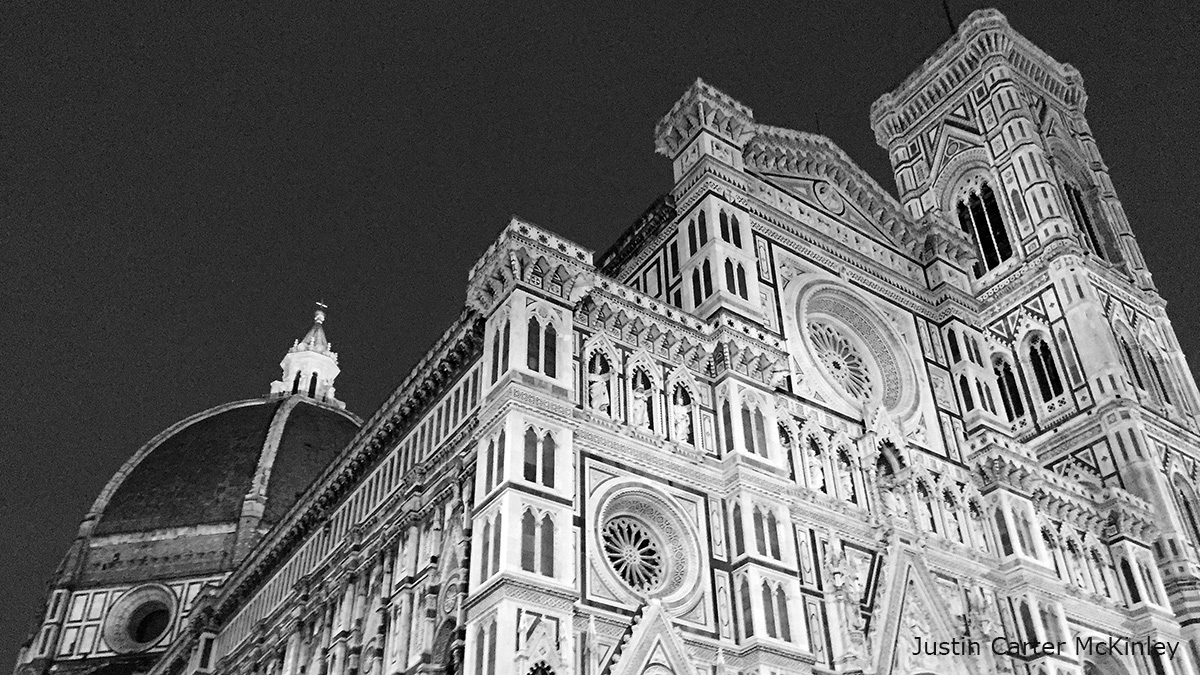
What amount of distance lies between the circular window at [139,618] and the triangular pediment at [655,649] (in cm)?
3792

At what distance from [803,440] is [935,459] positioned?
4979 millimetres

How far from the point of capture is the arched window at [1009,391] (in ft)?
120

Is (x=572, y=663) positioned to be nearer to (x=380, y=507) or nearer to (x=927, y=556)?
(x=380, y=507)

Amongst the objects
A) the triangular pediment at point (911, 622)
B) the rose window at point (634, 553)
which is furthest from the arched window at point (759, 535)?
the triangular pediment at point (911, 622)

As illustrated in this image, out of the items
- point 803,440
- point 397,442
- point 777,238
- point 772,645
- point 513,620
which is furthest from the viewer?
point 777,238

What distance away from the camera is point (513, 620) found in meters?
17.4

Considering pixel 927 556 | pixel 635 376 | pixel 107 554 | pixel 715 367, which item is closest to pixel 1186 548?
pixel 927 556

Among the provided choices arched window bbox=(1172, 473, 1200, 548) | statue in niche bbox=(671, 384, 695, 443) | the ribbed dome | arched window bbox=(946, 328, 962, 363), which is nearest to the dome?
the ribbed dome

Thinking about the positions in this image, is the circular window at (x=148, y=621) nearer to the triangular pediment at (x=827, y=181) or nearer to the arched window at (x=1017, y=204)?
the triangular pediment at (x=827, y=181)

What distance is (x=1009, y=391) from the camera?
121 feet

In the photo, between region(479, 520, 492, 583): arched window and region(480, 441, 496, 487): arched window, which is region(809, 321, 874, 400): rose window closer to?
region(480, 441, 496, 487): arched window

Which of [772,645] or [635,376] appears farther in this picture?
[635,376]

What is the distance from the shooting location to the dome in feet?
174

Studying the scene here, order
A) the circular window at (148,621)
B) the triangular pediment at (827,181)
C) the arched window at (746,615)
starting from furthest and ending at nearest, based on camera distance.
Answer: the circular window at (148,621), the triangular pediment at (827,181), the arched window at (746,615)
